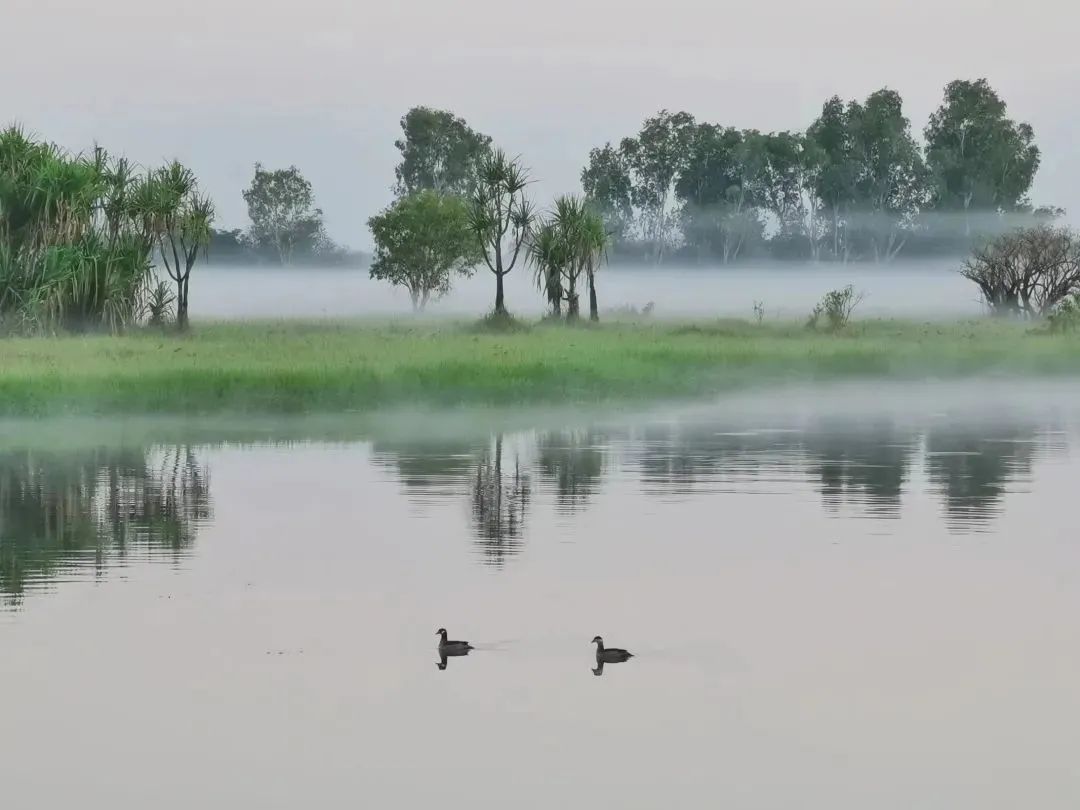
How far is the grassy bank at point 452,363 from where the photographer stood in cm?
3631

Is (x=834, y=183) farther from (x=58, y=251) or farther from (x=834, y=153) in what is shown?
(x=58, y=251)

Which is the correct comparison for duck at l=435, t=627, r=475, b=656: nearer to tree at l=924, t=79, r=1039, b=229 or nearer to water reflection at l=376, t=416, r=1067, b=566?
water reflection at l=376, t=416, r=1067, b=566

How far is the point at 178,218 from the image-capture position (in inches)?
2446

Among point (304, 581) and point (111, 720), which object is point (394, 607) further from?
point (111, 720)

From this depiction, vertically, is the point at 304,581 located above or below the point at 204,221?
below

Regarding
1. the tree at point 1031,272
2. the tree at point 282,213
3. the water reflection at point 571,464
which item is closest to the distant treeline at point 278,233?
the tree at point 282,213

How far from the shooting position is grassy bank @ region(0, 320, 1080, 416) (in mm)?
36312

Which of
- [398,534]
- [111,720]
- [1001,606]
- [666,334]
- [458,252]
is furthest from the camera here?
[458,252]

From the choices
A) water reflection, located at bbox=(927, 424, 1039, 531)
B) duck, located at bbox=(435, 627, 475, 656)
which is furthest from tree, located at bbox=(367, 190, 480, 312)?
duck, located at bbox=(435, 627, 475, 656)

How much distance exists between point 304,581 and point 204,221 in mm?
47639

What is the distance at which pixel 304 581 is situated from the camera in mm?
16672

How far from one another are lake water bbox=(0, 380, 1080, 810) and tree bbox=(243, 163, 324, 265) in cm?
10868

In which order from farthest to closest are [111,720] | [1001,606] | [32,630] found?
[1001,606], [32,630], [111,720]

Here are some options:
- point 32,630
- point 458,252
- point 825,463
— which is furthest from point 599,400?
point 458,252
